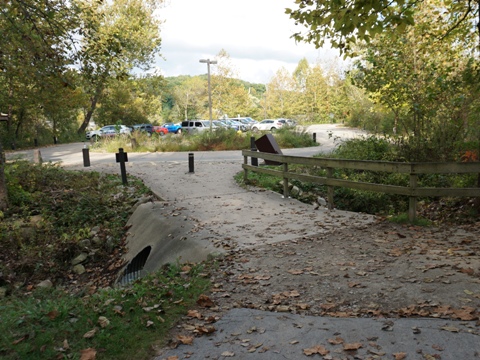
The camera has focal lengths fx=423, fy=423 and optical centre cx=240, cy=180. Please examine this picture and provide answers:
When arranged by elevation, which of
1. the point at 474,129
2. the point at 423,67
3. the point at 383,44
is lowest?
the point at 474,129

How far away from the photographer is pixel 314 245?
7055 mm

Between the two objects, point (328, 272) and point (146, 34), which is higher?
point (146, 34)

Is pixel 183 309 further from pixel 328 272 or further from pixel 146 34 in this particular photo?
pixel 146 34

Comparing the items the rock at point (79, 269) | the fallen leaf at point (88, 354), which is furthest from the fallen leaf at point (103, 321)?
the rock at point (79, 269)

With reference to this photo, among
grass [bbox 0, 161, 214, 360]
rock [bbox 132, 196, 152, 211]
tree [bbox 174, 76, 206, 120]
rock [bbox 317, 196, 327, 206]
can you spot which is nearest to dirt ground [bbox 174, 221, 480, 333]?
grass [bbox 0, 161, 214, 360]

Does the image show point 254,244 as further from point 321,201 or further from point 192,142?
point 192,142

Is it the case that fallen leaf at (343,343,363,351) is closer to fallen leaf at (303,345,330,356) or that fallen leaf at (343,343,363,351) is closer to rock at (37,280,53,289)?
fallen leaf at (303,345,330,356)

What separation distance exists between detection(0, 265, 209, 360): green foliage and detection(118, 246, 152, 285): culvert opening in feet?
9.25

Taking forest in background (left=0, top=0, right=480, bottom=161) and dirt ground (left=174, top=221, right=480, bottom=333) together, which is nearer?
dirt ground (left=174, top=221, right=480, bottom=333)

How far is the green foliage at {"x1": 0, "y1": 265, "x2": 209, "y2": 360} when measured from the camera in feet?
12.7

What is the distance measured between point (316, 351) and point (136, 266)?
564 cm

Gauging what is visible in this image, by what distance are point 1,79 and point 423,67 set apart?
2722cm

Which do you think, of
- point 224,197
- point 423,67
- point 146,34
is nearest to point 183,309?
point 224,197

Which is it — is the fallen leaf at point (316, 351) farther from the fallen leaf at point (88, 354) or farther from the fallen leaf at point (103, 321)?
the fallen leaf at point (103, 321)
